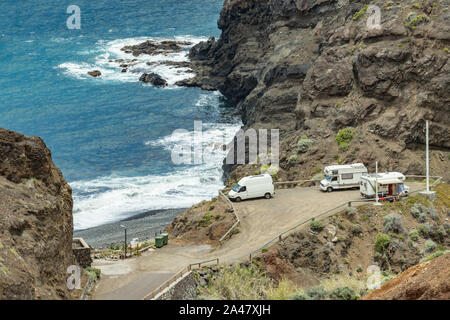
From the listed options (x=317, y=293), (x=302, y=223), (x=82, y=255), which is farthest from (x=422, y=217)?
(x=82, y=255)

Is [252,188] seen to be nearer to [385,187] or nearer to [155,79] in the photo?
[385,187]

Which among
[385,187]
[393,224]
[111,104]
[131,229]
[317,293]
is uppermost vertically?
[317,293]

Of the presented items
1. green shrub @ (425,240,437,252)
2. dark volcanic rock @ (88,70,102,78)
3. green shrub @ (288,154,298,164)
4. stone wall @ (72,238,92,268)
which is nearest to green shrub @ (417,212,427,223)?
green shrub @ (425,240,437,252)

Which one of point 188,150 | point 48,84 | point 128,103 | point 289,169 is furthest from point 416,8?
point 48,84

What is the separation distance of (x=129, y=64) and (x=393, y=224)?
317 feet

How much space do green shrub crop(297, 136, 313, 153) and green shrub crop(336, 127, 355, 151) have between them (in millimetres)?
2289

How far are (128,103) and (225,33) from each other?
23.5 metres

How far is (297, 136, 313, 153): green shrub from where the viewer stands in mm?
50438

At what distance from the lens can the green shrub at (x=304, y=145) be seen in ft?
165

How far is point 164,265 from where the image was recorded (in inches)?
1316

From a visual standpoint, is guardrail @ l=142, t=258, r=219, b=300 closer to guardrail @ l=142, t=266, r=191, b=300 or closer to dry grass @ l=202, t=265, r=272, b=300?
guardrail @ l=142, t=266, r=191, b=300

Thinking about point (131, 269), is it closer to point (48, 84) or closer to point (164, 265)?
point (164, 265)

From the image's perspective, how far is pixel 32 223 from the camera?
24734mm

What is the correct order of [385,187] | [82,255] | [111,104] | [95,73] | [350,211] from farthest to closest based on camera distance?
[95,73]
[111,104]
[385,187]
[350,211]
[82,255]
